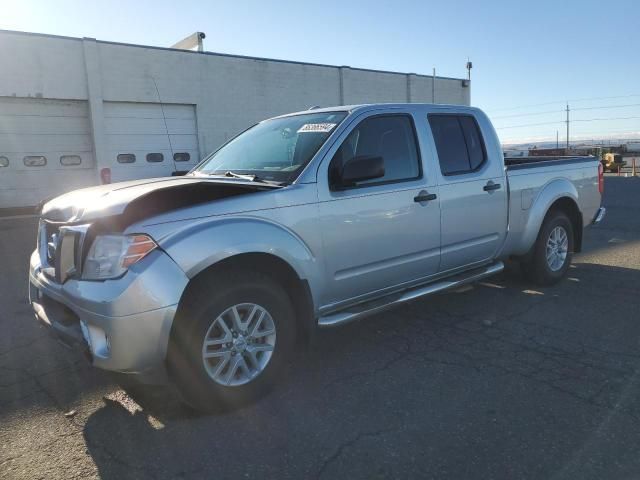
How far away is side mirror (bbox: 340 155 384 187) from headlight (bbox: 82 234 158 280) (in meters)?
1.45

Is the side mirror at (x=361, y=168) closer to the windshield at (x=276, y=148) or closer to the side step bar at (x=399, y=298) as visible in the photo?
the windshield at (x=276, y=148)

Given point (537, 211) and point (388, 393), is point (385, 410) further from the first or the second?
point (537, 211)

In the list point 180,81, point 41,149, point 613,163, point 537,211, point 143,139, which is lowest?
point 613,163

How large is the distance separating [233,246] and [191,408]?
1057 millimetres

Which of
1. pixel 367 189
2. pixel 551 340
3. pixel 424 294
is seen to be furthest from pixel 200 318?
pixel 551 340

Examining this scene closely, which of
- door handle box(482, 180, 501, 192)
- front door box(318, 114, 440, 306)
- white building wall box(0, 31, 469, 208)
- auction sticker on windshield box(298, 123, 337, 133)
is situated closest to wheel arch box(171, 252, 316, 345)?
front door box(318, 114, 440, 306)

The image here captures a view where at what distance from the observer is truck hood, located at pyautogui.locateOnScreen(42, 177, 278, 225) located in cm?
299

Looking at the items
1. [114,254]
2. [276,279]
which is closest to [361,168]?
[276,279]

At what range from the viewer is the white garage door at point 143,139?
16688 mm

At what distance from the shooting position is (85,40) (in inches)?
627

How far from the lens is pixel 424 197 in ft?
14.1

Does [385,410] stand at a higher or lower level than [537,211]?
lower

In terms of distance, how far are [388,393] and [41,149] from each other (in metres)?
15.4

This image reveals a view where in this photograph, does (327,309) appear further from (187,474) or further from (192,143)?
(192,143)
